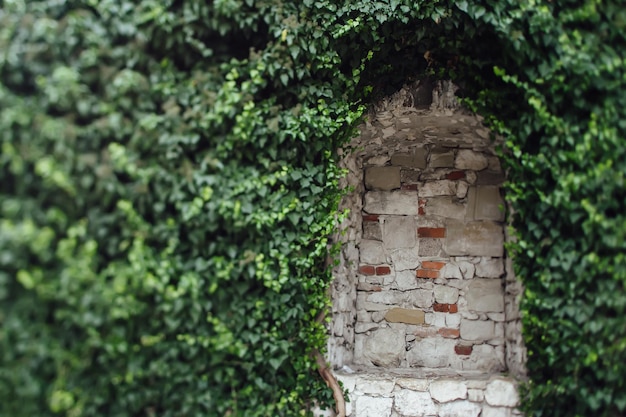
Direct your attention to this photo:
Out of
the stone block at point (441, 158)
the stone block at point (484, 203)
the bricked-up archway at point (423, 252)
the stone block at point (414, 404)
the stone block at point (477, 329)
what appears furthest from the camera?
the stone block at point (441, 158)

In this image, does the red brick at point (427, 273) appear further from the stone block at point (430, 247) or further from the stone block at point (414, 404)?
the stone block at point (414, 404)

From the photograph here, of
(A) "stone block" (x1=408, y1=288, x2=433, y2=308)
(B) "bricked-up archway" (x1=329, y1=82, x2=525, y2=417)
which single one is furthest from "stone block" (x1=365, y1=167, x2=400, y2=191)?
(A) "stone block" (x1=408, y1=288, x2=433, y2=308)

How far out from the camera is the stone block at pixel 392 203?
342 cm

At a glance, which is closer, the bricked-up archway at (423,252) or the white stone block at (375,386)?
the white stone block at (375,386)

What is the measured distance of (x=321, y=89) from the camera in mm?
2672

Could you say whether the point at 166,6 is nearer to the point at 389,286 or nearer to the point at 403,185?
the point at 403,185

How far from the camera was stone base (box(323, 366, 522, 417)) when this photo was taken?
2795mm

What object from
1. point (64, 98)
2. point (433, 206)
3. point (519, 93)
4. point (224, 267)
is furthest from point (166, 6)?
point (433, 206)

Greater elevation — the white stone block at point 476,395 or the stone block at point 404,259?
the stone block at point 404,259

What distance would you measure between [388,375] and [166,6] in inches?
95.3

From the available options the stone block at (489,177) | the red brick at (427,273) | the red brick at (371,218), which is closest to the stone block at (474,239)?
the red brick at (427,273)

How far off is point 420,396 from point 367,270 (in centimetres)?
90

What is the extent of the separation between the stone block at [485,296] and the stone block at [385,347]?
20.4 inches

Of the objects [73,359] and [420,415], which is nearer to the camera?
[73,359]
